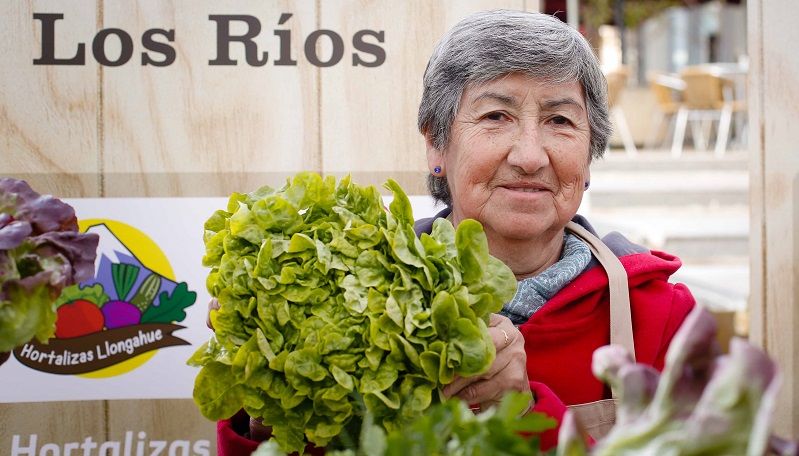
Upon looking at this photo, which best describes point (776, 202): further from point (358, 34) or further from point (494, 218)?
point (358, 34)

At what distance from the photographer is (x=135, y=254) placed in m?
2.37

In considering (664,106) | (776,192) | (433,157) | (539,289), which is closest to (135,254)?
(433,157)

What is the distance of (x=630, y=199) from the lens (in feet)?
25.6

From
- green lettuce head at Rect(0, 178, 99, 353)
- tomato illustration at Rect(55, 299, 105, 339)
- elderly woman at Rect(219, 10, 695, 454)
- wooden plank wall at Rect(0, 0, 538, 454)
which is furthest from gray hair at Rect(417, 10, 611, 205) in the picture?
tomato illustration at Rect(55, 299, 105, 339)

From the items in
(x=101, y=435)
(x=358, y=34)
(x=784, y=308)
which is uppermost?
(x=358, y=34)

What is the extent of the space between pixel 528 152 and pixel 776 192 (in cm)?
115

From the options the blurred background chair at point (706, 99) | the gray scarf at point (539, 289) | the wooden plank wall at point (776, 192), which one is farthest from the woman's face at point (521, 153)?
the blurred background chair at point (706, 99)

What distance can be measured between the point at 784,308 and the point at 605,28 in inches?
517

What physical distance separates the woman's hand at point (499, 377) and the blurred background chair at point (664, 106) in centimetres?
1071

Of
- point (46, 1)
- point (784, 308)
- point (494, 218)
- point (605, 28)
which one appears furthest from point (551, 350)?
point (605, 28)

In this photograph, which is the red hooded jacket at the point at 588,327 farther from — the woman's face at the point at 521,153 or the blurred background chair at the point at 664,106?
the blurred background chair at the point at 664,106

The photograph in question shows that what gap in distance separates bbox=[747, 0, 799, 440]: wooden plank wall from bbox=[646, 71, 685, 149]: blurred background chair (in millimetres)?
9325

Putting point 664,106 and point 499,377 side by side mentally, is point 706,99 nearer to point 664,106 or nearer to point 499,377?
point 664,106

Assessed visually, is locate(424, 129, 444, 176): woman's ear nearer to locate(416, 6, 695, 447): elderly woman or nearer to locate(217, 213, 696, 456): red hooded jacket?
locate(416, 6, 695, 447): elderly woman
